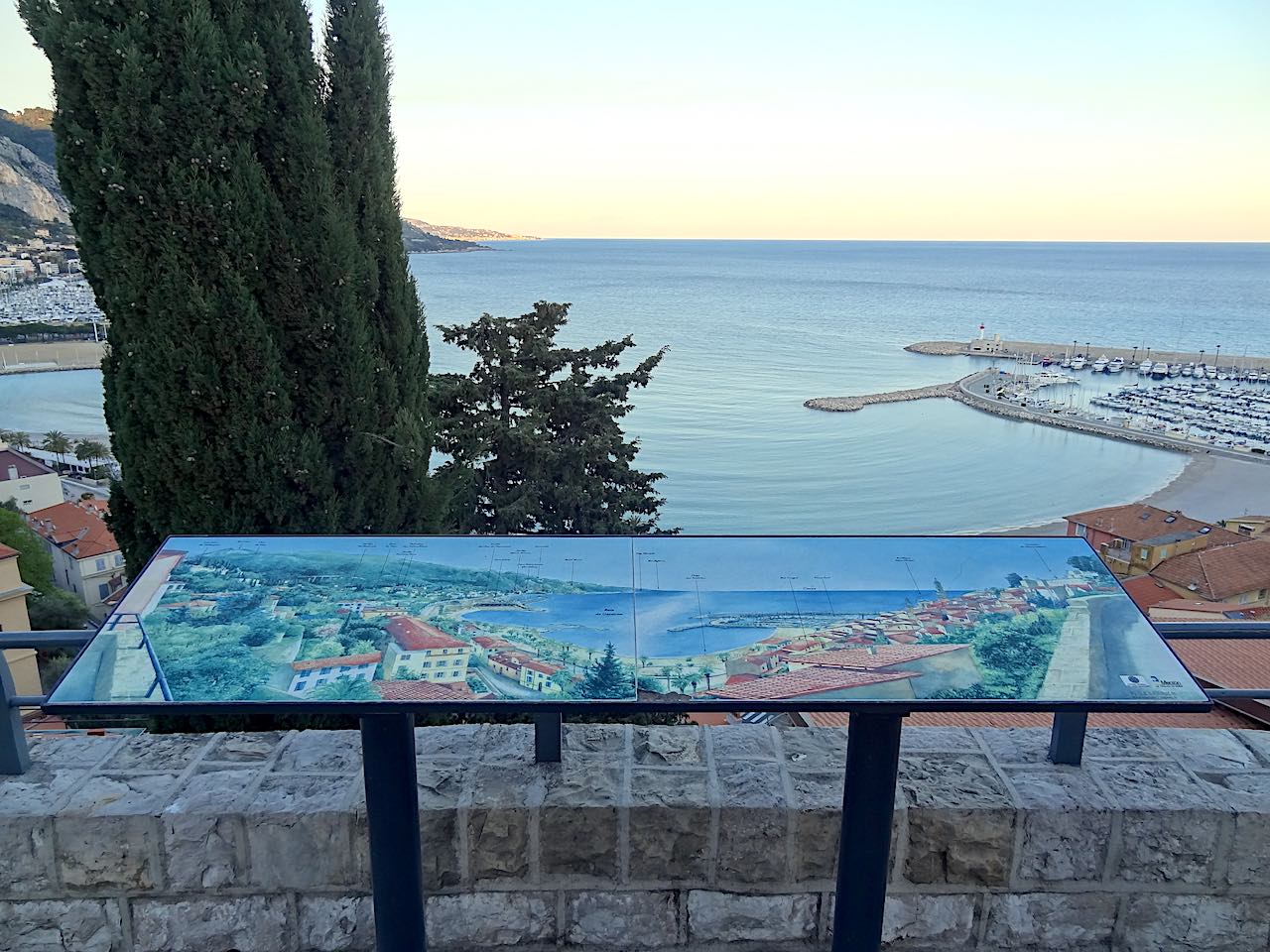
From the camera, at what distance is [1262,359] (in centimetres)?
5712

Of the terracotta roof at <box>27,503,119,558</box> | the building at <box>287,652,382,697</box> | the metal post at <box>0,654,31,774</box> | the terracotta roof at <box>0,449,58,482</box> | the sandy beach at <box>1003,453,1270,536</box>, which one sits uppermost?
the building at <box>287,652,382,697</box>

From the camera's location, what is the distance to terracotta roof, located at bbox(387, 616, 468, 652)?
1.50m

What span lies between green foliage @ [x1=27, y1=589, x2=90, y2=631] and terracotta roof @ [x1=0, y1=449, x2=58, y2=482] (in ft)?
27.2

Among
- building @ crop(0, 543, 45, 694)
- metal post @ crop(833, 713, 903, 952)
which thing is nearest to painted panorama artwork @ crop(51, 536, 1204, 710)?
metal post @ crop(833, 713, 903, 952)

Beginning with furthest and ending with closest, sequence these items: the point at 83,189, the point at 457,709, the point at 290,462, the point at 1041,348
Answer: the point at 1041,348, the point at 290,462, the point at 83,189, the point at 457,709

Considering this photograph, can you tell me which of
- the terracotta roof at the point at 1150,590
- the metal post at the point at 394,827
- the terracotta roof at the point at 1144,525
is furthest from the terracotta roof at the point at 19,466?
the terracotta roof at the point at 1144,525

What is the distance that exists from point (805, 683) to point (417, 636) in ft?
2.23

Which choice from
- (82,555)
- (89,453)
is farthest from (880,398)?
(82,555)

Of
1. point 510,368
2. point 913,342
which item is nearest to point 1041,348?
point 913,342

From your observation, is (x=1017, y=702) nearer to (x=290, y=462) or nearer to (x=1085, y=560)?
(x=1085, y=560)

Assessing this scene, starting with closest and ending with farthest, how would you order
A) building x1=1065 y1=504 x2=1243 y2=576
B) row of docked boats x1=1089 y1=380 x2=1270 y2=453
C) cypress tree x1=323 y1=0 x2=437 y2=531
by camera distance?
cypress tree x1=323 y1=0 x2=437 y2=531
building x1=1065 y1=504 x2=1243 y2=576
row of docked boats x1=1089 y1=380 x2=1270 y2=453

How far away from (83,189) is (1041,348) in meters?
68.3

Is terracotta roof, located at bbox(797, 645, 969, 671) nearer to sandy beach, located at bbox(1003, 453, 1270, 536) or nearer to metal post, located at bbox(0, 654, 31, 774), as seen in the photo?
metal post, located at bbox(0, 654, 31, 774)

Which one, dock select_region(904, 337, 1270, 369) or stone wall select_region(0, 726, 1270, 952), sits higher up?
stone wall select_region(0, 726, 1270, 952)
